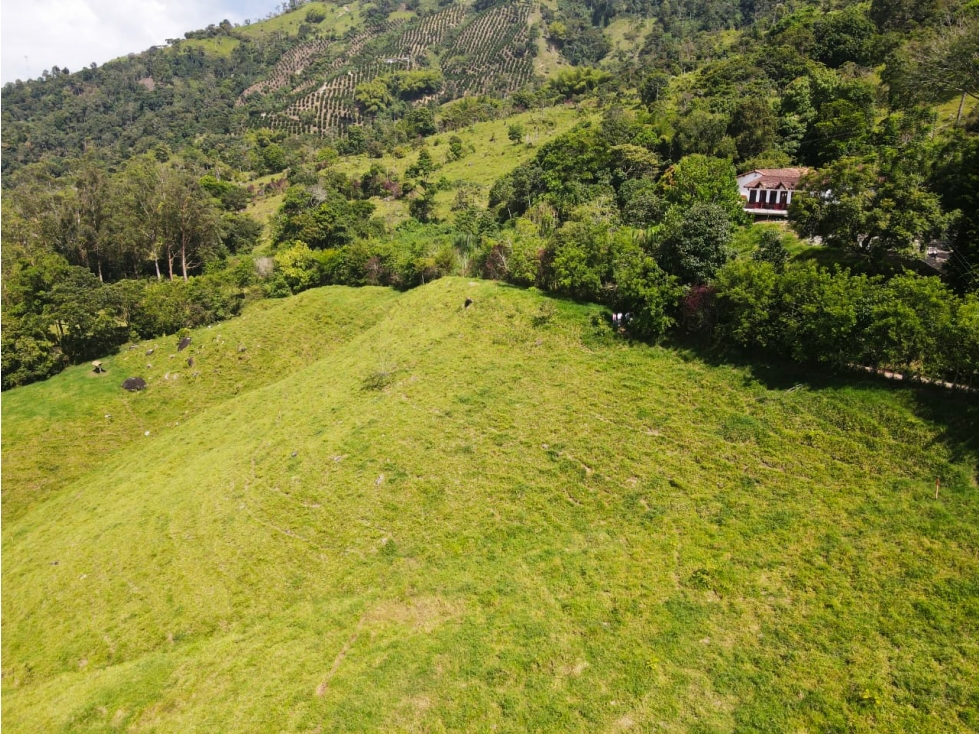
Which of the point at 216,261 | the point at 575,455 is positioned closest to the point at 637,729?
the point at 575,455

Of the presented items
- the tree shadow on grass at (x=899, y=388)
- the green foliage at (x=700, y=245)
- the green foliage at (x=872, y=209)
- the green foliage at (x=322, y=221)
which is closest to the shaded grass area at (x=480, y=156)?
the green foliage at (x=322, y=221)

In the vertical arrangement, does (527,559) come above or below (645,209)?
below

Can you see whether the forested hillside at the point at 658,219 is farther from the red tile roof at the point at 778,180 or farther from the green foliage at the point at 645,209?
the red tile roof at the point at 778,180

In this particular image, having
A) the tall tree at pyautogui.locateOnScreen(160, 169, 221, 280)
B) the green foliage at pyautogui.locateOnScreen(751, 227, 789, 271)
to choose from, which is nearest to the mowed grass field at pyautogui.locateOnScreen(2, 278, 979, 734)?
the green foliage at pyautogui.locateOnScreen(751, 227, 789, 271)

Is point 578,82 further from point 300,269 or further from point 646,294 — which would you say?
point 646,294

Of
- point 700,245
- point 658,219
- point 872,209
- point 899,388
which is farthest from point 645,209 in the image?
point 899,388

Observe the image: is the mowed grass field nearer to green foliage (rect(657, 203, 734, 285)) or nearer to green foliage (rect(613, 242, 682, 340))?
green foliage (rect(613, 242, 682, 340))
